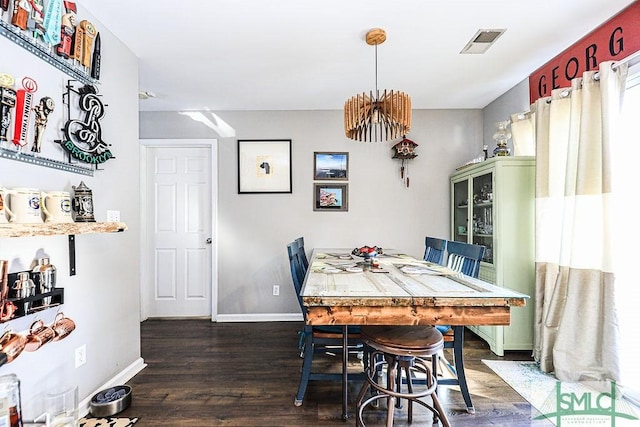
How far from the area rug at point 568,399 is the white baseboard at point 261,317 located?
208 centimetres

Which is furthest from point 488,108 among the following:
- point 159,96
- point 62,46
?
point 62,46

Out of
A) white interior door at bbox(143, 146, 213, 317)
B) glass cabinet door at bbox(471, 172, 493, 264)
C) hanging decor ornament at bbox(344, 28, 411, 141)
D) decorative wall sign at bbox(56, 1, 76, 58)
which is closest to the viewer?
decorative wall sign at bbox(56, 1, 76, 58)

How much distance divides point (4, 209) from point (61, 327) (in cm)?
66

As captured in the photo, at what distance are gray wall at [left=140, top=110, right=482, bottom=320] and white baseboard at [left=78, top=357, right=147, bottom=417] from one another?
1224mm

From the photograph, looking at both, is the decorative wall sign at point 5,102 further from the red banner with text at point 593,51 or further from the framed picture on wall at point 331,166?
the red banner with text at point 593,51

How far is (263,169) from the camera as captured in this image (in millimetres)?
3730

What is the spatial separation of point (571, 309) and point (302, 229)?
2.52 metres

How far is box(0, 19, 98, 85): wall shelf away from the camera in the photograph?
4.80 feet

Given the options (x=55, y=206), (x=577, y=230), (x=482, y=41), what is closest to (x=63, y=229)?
(x=55, y=206)

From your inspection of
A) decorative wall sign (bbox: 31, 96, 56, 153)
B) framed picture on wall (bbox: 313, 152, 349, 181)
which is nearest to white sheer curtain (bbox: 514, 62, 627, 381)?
framed picture on wall (bbox: 313, 152, 349, 181)

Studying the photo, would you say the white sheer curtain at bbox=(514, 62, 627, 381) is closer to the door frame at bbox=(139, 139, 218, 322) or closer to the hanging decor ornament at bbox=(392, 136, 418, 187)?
the hanging decor ornament at bbox=(392, 136, 418, 187)

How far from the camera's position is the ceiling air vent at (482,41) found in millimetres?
2244

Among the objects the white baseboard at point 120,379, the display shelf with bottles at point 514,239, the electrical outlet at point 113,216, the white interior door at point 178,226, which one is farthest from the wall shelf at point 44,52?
A: the display shelf with bottles at point 514,239

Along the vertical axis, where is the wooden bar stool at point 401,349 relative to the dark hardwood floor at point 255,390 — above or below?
above
